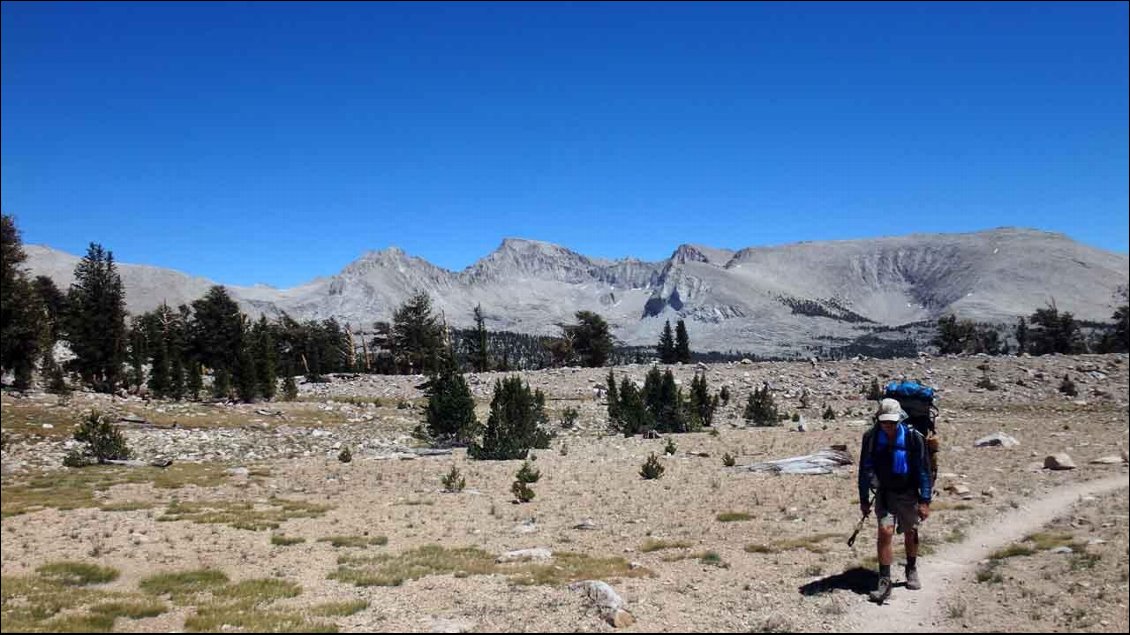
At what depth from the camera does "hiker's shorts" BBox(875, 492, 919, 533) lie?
30.8ft

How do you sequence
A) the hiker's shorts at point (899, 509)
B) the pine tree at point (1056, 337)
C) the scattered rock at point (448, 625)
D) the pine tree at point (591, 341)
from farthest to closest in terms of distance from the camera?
the pine tree at point (591, 341)
the pine tree at point (1056, 337)
the hiker's shorts at point (899, 509)
the scattered rock at point (448, 625)

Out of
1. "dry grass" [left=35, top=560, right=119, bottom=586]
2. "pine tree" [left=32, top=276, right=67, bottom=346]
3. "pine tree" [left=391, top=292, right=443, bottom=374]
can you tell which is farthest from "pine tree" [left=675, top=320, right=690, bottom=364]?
"dry grass" [left=35, top=560, right=119, bottom=586]

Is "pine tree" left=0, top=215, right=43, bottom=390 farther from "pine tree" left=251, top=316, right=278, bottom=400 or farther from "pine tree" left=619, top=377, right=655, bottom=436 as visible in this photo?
"pine tree" left=619, top=377, right=655, bottom=436

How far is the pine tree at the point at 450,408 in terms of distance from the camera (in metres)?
34.9

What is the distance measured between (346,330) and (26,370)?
62709 mm

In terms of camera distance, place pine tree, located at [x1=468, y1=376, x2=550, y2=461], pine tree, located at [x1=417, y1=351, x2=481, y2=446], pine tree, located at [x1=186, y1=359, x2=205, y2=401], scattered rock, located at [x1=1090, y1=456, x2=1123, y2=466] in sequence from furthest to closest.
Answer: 1. pine tree, located at [x1=186, y1=359, x2=205, y2=401]
2. pine tree, located at [x1=417, y1=351, x2=481, y2=446]
3. pine tree, located at [x1=468, y1=376, x2=550, y2=461]
4. scattered rock, located at [x1=1090, y1=456, x2=1123, y2=466]

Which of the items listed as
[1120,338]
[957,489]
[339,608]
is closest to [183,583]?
[339,608]

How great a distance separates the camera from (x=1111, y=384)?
155 ft

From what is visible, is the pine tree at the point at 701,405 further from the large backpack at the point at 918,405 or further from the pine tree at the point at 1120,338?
the pine tree at the point at 1120,338

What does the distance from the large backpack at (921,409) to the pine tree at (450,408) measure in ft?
90.3

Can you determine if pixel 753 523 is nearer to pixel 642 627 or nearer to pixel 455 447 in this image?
pixel 642 627

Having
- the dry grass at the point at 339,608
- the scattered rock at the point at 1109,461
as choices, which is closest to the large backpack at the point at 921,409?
the dry grass at the point at 339,608

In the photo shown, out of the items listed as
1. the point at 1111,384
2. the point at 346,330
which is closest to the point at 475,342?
the point at 346,330

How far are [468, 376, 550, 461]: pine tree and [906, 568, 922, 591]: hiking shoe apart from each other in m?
22.3
